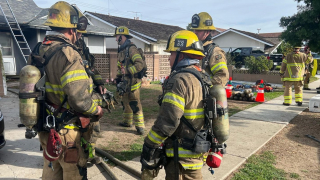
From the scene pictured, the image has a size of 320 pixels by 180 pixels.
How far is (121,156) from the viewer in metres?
4.61

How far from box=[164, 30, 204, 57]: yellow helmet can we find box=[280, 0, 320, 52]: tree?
496 centimetres

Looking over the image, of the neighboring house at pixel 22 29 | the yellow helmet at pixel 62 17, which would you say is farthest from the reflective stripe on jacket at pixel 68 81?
the neighboring house at pixel 22 29

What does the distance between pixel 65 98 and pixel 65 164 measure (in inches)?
28.9

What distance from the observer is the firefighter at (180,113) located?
2377 millimetres

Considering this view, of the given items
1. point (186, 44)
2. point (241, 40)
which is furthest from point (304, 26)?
point (241, 40)

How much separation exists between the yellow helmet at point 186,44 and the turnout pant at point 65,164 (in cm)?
145

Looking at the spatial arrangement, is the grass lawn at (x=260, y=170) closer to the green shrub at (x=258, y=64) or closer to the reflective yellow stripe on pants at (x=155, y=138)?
the reflective yellow stripe on pants at (x=155, y=138)

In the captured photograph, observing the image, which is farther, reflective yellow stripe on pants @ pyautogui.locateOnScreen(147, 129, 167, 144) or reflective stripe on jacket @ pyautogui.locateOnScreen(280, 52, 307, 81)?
reflective stripe on jacket @ pyautogui.locateOnScreen(280, 52, 307, 81)

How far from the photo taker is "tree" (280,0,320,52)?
253 inches

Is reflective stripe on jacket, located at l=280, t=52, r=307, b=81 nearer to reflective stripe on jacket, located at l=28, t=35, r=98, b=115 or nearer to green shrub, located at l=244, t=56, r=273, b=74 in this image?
green shrub, located at l=244, t=56, r=273, b=74

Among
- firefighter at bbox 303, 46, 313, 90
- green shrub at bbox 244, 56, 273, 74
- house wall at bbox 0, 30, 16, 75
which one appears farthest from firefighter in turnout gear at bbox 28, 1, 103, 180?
green shrub at bbox 244, 56, 273, 74

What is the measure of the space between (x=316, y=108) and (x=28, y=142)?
802cm

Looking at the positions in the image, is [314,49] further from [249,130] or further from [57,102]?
[57,102]

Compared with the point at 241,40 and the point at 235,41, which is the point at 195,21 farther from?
the point at 235,41
